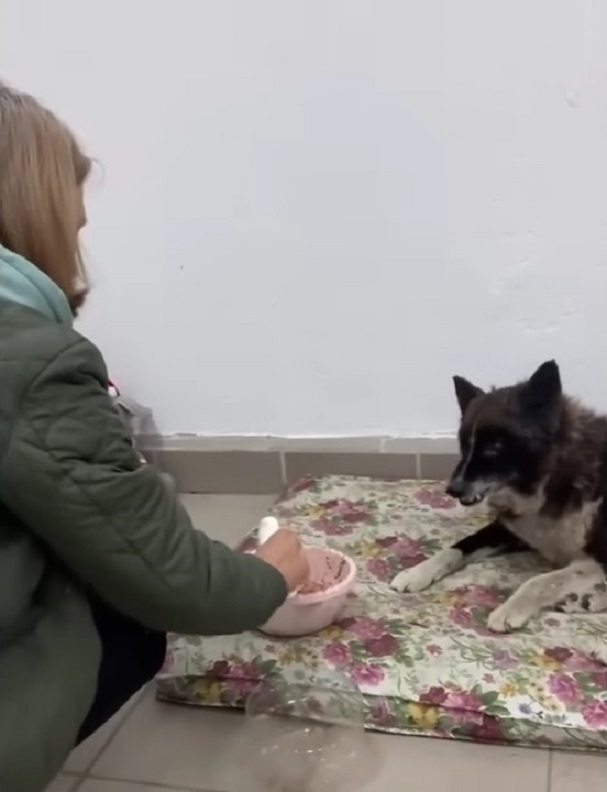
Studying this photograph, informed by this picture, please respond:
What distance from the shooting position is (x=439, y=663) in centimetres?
168

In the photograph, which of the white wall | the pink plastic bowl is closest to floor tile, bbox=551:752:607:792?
the pink plastic bowl

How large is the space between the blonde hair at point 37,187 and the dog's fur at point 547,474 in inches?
37.1

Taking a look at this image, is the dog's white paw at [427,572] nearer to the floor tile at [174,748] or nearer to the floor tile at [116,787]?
the floor tile at [174,748]

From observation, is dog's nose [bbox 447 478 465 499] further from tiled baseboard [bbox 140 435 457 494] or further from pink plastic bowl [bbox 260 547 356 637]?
tiled baseboard [bbox 140 435 457 494]

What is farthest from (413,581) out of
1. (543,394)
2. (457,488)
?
(543,394)

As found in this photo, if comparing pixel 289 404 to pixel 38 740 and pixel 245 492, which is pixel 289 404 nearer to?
pixel 245 492

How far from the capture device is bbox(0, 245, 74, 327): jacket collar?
1108 millimetres

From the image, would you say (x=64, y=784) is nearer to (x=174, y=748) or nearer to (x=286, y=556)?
(x=174, y=748)

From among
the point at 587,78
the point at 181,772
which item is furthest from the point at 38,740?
the point at 587,78

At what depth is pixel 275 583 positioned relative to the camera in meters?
1.36

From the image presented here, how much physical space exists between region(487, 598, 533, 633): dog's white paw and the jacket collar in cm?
101

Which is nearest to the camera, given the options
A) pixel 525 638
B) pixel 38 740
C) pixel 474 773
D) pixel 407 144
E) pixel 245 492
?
pixel 38 740

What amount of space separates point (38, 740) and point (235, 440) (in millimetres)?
1569

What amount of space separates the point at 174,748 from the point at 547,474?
84cm
